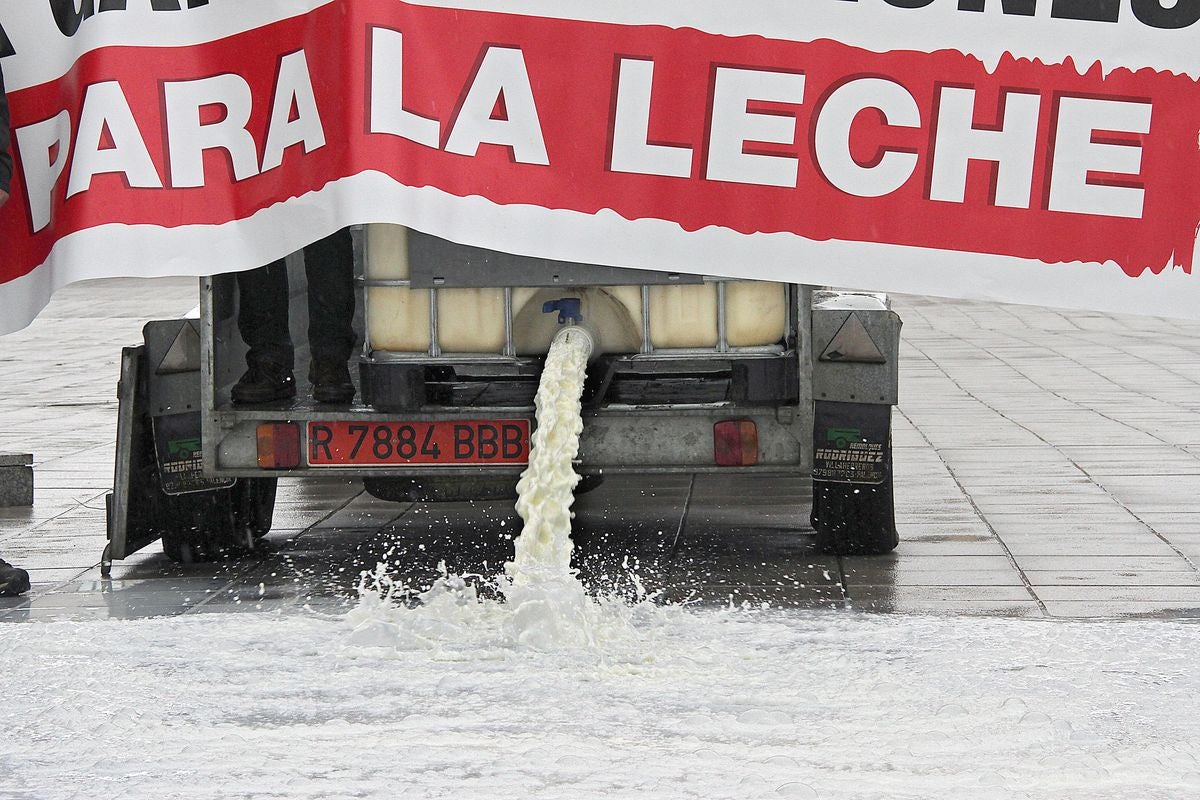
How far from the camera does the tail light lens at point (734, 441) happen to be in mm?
6633

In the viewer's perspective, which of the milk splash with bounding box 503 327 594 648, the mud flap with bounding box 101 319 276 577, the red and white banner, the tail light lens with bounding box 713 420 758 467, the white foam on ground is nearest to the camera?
the white foam on ground

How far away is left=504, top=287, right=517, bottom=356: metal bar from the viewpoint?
21.6 ft

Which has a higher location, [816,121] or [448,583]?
[816,121]

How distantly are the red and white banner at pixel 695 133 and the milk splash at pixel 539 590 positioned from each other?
1.81 ft

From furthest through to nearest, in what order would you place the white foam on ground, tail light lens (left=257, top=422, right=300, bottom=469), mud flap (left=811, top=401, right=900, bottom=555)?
mud flap (left=811, top=401, right=900, bottom=555)
tail light lens (left=257, top=422, right=300, bottom=469)
the white foam on ground

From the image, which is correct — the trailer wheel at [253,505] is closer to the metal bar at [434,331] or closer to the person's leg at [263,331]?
the person's leg at [263,331]

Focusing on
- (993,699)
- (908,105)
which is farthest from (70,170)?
(993,699)

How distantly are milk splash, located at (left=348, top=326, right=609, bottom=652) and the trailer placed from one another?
8.0 inches

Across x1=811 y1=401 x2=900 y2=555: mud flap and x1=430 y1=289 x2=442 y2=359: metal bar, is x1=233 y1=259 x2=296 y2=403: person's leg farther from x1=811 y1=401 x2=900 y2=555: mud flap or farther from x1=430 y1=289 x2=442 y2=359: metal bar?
x1=811 y1=401 x2=900 y2=555: mud flap

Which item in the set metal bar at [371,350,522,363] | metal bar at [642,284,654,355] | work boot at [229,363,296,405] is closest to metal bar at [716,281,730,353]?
metal bar at [642,284,654,355]

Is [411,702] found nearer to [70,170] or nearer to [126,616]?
[126,616]

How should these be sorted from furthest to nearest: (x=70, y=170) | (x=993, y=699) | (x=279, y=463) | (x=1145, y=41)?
Answer: 1. (x=279, y=463)
2. (x=70, y=170)
3. (x=1145, y=41)
4. (x=993, y=699)

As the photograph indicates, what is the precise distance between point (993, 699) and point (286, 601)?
2850 millimetres

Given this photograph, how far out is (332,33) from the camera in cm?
603
